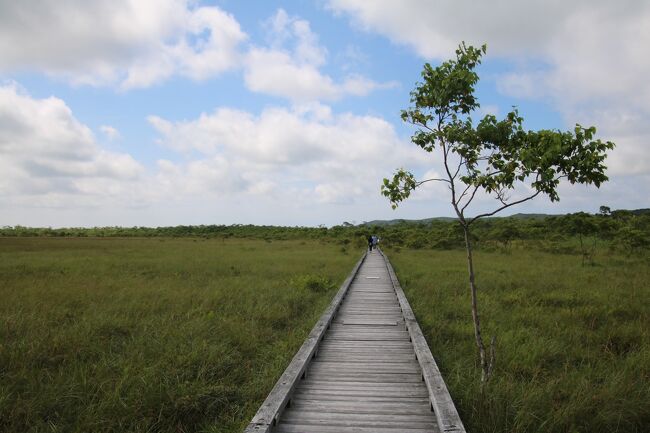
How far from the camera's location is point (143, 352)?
217 inches

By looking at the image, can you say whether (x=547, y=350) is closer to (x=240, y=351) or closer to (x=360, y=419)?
(x=360, y=419)

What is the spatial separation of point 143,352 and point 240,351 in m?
1.30

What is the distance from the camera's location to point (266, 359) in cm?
568

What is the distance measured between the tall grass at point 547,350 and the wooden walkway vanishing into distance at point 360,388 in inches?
16.2

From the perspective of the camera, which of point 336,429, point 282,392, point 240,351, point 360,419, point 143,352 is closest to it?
point 336,429

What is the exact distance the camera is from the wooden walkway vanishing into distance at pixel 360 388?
3.41 meters

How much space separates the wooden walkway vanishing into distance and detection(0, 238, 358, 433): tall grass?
51 centimetres

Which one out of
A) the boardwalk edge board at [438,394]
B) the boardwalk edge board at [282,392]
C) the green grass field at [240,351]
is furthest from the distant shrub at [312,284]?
the boardwalk edge board at [438,394]

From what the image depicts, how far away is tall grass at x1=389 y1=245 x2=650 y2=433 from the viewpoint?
3961mm

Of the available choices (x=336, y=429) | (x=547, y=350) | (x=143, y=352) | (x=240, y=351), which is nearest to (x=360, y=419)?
(x=336, y=429)

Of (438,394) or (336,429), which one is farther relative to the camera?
(438,394)

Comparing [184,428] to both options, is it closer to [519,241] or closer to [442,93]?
[442,93]

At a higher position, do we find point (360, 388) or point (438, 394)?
point (438, 394)

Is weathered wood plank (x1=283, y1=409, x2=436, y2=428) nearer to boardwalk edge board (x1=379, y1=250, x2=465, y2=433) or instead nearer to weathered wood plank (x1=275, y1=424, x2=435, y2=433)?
weathered wood plank (x1=275, y1=424, x2=435, y2=433)
